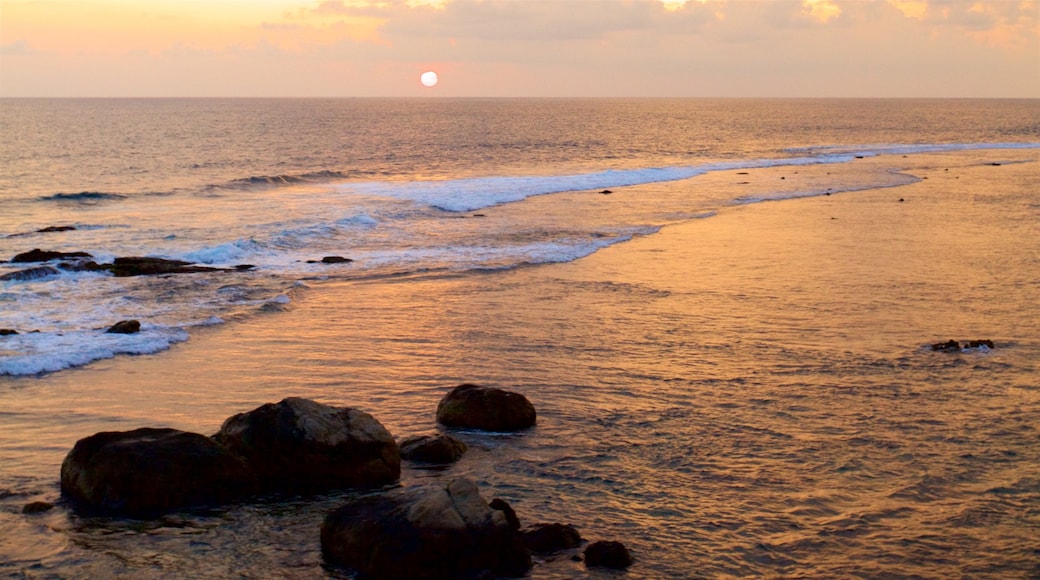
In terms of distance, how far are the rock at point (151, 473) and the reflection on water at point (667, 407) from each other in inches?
10.9

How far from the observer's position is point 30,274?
21375 mm

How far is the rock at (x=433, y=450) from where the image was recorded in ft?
32.9

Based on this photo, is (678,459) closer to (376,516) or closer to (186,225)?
(376,516)

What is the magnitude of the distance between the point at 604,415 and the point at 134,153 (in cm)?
6637

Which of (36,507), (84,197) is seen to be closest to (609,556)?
(36,507)

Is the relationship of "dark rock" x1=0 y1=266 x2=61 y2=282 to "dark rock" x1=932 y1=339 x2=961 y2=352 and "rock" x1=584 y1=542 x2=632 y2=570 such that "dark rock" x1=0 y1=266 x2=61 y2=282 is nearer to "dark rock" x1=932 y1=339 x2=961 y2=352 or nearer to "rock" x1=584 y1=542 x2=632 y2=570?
"rock" x1=584 y1=542 x2=632 y2=570

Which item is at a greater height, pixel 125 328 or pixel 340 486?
pixel 125 328

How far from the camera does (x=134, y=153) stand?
70.1m

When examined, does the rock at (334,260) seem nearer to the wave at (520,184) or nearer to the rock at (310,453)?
the wave at (520,184)

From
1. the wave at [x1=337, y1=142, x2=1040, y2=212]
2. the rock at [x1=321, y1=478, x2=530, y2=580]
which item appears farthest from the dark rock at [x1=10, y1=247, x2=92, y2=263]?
the rock at [x1=321, y1=478, x2=530, y2=580]

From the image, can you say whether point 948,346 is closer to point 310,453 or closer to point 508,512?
point 508,512

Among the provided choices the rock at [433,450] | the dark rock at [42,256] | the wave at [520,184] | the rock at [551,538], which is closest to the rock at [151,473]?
the rock at [433,450]

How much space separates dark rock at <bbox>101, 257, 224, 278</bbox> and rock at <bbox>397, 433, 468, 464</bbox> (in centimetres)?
1397

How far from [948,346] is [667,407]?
199 inches
